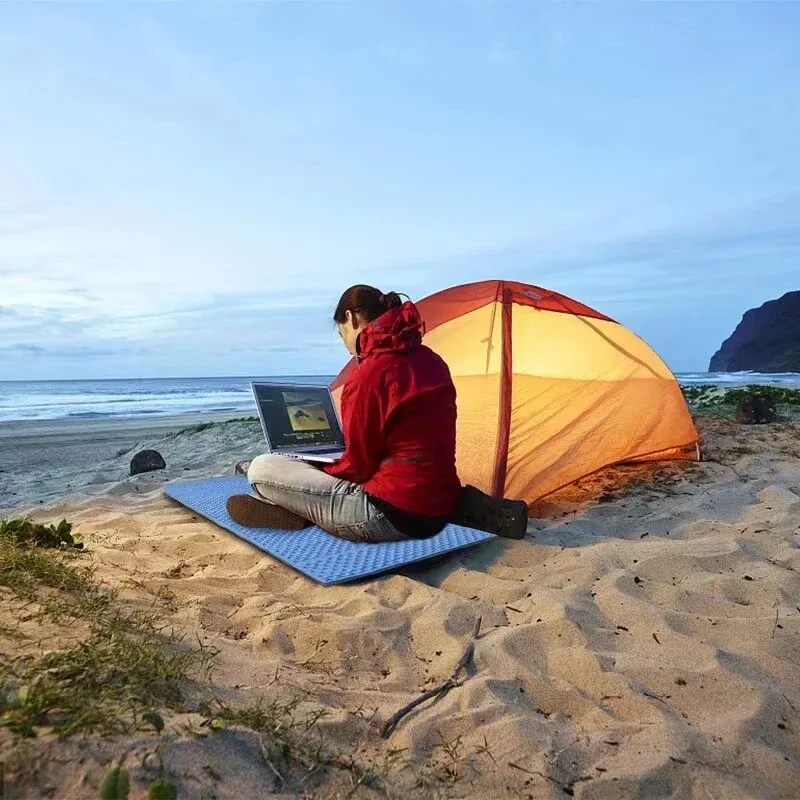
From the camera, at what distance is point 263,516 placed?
4.14m

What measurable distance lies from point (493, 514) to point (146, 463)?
4.71 metres

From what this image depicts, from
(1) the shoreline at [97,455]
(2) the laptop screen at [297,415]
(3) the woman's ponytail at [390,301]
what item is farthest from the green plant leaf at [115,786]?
(1) the shoreline at [97,455]

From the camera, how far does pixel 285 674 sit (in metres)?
2.30

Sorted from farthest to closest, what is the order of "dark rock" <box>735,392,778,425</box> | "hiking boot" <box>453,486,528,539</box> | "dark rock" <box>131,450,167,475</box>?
"dark rock" <box>735,392,778,425</box> < "dark rock" <box>131,450,167,475</box> < "hiking boot" <box>453,486,528,539</box>

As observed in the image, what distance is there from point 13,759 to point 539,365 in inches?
195

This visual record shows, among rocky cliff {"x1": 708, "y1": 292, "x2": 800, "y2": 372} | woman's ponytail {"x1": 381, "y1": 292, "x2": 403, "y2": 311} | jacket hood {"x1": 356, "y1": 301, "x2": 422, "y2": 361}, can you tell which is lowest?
rocky cliff {"x1": 708, "y1": 292, "x2": 800, "y2": 372}

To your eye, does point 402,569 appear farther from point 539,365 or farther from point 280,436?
point 539,365

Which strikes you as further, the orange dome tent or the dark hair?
the orange dome tent

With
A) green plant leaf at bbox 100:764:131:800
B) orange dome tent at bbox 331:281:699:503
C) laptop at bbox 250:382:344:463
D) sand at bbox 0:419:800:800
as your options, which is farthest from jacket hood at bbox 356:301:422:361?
green plant leaf at bbox 100:764:131:800

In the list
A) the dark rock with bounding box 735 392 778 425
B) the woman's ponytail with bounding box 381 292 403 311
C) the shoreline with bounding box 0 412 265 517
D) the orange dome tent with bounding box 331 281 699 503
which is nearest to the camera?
the woman's ponytail with bounding box 381 292 403 311

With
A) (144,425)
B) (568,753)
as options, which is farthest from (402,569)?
(144,425)

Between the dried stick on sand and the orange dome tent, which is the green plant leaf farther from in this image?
the orange dome tent

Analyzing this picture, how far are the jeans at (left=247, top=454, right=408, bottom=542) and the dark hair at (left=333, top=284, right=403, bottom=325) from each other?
3.37 feet

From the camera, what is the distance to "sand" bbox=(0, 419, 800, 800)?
5.85 ft
